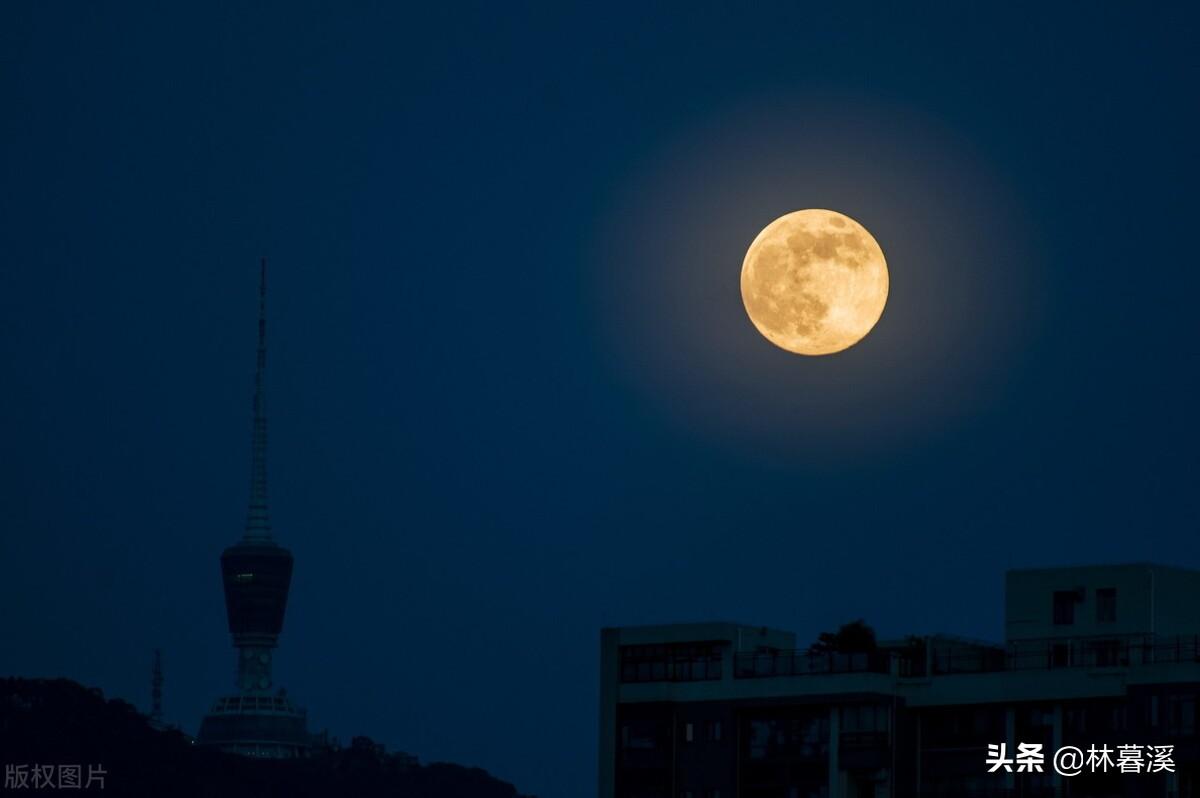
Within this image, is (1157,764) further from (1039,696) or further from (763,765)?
A: (763,765)

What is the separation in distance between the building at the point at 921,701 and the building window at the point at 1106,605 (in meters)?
0.07

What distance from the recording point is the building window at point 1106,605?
11031cm

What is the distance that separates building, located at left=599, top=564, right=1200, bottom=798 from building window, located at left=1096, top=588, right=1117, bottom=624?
0.24 ft

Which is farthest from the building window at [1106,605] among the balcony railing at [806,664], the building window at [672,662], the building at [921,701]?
the building window at [672,662]

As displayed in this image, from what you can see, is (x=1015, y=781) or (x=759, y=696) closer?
(x=1015, y=781)

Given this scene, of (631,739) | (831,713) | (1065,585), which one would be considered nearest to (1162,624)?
(1065,585)

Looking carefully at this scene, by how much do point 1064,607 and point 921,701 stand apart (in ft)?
21.5

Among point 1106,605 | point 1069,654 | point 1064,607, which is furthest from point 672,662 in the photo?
point 1106,605

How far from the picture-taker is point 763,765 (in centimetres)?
11356

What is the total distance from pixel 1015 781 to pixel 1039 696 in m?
3.19

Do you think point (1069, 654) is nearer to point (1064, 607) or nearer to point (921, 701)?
point (1064, 607)

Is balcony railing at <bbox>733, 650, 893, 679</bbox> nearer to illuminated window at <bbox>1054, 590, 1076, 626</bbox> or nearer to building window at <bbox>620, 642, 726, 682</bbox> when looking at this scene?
building window at <bbox>620, 642, 726, 682</bbox>

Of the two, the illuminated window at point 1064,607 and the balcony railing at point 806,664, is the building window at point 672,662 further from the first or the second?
the illuminated window at point 1064,607

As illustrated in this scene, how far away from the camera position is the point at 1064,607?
11188cm
